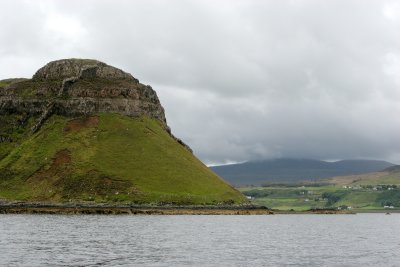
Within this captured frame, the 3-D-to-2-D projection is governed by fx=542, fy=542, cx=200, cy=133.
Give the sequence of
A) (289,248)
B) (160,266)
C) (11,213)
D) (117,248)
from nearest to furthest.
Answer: (160,266) → (117,248) → (289,248) → (11,213)

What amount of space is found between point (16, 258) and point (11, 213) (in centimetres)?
13972

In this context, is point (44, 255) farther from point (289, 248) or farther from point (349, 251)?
point (349, 251)

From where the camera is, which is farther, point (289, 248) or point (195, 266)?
point (289, 248)

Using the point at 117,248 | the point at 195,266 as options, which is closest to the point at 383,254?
the point at 195,266

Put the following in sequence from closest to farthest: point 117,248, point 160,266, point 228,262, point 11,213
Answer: point 160,266
point 228,262
point 117,248
point 11,213

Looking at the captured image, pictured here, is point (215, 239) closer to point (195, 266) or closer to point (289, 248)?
point (289, 248)

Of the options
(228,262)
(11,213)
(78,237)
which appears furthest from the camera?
(11,213)

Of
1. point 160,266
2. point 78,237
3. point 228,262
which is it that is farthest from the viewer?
point 78,237

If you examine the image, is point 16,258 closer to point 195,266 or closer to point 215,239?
point 195,266

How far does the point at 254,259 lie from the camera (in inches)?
2832

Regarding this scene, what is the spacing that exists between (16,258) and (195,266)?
71.6ft

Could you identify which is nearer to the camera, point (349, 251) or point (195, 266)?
point (195, 266)

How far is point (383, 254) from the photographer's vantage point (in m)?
82.5

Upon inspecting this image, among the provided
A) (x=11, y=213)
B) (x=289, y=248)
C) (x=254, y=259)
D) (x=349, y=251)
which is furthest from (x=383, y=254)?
(x=11, y=213)
